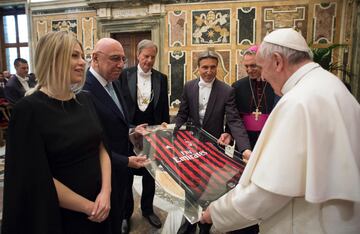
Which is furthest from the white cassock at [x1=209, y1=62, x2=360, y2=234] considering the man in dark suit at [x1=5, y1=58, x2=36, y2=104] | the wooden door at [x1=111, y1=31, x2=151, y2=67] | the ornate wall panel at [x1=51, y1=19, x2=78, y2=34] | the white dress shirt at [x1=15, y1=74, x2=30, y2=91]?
the ornate wall panel at [x1=51, y1=19, x2=78, y2=34]

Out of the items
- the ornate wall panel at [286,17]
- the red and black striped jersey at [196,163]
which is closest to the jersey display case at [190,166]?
the red and black striped jersey at [196,163]

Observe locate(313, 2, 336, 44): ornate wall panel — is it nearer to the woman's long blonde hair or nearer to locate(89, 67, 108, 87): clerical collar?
locate(89, 67, 108, 87): clerical collar

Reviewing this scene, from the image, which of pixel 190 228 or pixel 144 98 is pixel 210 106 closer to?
pixel 144 98

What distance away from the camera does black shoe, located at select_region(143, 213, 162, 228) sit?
9.71ft

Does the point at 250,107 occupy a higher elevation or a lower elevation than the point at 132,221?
higher

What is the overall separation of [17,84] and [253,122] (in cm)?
567

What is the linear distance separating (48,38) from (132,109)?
4.87ft

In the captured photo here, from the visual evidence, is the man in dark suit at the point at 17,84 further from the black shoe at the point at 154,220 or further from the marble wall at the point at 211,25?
the black shoe at the point at 154,220

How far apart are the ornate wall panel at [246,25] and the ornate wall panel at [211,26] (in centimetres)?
25

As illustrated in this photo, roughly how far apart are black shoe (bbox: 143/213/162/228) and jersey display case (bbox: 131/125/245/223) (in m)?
1.04

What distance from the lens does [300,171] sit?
118cm

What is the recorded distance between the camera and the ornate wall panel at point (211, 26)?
21.6ft

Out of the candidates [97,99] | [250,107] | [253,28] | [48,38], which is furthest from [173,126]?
[253,28]

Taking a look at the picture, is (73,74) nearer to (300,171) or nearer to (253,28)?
(300,171)
